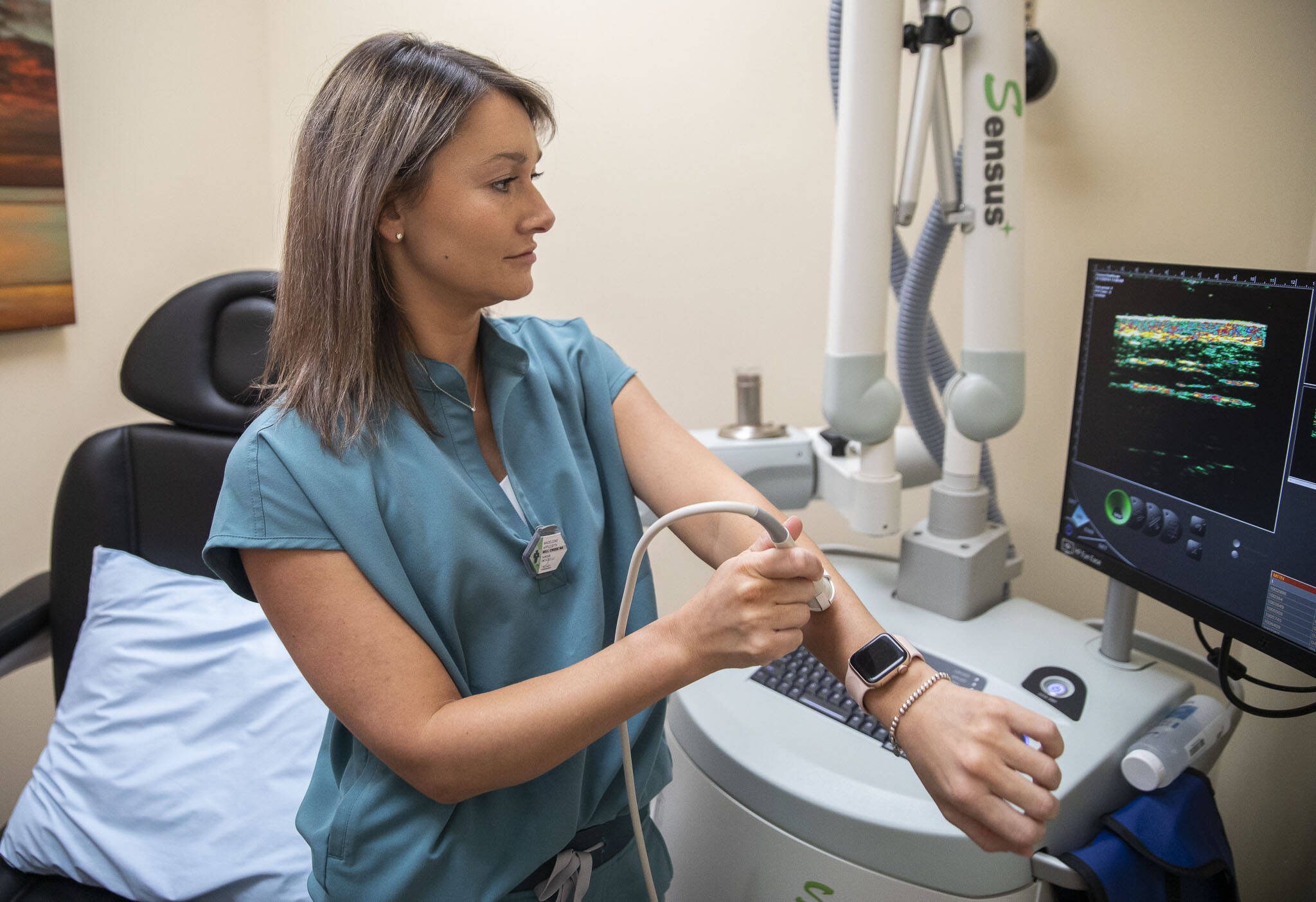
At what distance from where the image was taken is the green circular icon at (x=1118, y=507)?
3.94 feet

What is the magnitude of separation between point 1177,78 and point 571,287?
123cm

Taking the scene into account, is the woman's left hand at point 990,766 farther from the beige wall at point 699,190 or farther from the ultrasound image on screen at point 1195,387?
the beige wall at point 699,190

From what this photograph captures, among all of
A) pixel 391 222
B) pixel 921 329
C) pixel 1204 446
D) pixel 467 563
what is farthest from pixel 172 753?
pixel 1204 446

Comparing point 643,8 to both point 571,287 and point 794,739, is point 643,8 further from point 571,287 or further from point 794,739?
point 794,739

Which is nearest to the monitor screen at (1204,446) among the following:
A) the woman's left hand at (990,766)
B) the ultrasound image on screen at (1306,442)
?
the ultrasound image on screen at (1306,442)

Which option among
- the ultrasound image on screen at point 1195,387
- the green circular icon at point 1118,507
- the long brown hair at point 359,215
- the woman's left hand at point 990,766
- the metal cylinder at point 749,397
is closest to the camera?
the woman's left hand at point 990,766

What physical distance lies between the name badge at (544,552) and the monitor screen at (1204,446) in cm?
73

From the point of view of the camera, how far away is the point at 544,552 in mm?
919

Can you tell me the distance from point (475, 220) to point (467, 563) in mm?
322

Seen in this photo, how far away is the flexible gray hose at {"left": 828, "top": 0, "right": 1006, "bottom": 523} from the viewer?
1.43 meters

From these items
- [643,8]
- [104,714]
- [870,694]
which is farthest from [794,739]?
[643,8]

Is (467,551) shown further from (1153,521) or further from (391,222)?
(1153,521)

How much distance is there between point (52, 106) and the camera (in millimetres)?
1642

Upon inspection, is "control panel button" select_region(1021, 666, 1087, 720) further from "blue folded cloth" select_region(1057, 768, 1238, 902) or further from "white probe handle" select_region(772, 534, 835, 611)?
"white probe handle" select_region(772, 534, 835, 611)
